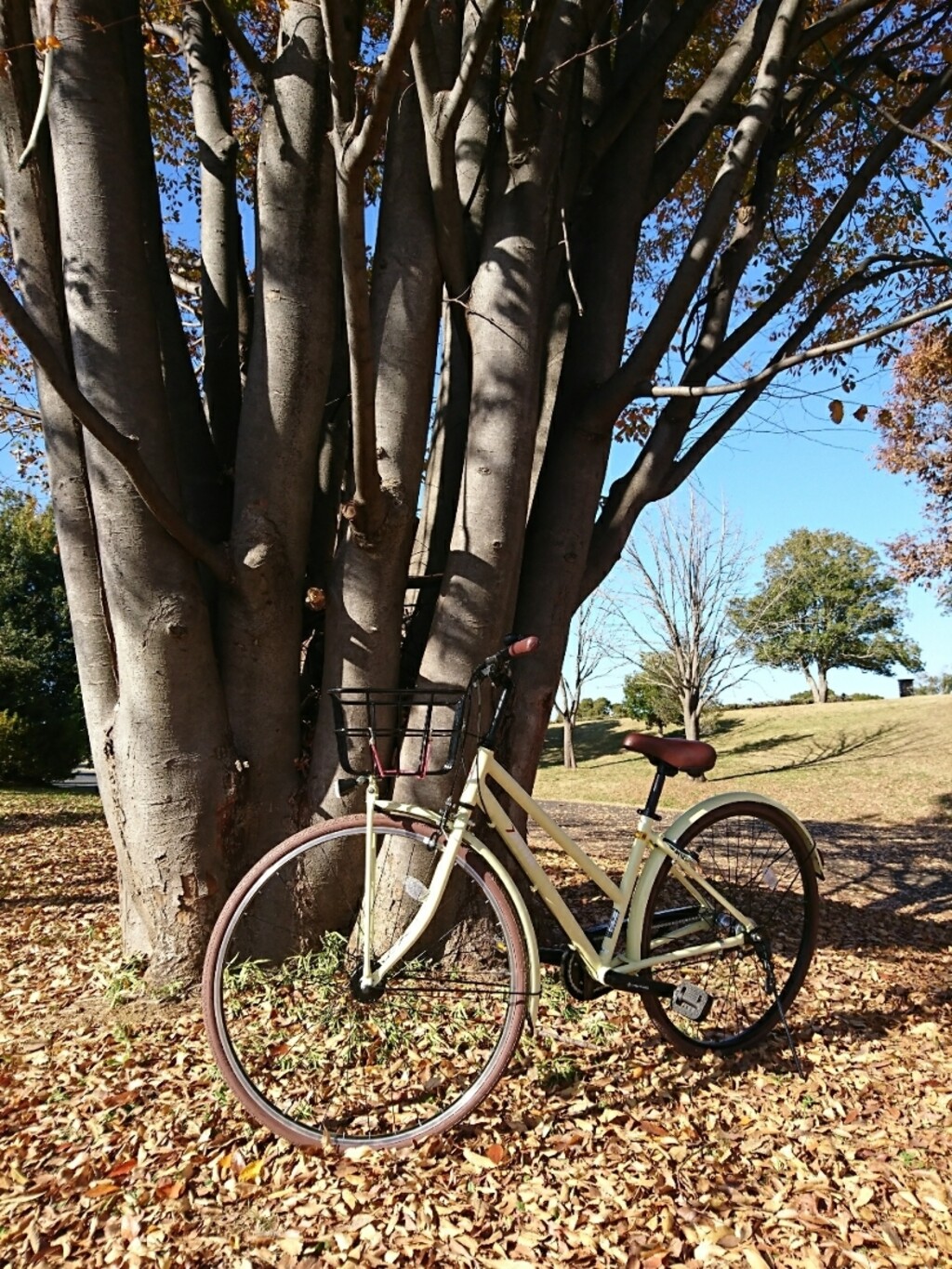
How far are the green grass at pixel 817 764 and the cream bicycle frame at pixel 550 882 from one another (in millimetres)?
11242

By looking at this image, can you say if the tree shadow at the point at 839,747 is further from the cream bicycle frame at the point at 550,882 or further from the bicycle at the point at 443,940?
the cream bicycle frame at the point at 550,882

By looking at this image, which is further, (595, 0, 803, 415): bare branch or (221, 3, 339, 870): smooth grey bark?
(595, 0, 803, 415): bare branch

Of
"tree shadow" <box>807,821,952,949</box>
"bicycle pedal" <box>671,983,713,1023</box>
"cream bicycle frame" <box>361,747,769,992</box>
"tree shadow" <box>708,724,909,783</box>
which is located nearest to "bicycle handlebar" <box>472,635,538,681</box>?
"cream bicycle frame" <box>361,747,769,992</box>

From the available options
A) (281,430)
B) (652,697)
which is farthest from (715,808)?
(652,697)

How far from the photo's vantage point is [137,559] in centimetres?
293

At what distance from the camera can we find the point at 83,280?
2.94 metres

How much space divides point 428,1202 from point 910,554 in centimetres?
2091

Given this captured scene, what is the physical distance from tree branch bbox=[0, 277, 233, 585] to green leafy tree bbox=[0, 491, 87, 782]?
11.7 metres

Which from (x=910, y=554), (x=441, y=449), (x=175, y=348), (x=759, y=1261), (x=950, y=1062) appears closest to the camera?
(x=759, y=1261)

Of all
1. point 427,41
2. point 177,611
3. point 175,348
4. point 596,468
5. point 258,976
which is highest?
point 427,41

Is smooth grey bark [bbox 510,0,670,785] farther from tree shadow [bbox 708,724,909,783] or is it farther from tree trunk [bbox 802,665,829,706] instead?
tree trunk [bbox 802,665,829,706]

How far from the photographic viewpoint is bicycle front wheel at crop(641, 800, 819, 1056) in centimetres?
293

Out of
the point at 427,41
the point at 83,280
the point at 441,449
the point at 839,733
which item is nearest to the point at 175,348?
the point at 83,280

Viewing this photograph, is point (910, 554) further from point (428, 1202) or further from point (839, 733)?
point (428, 1202)
